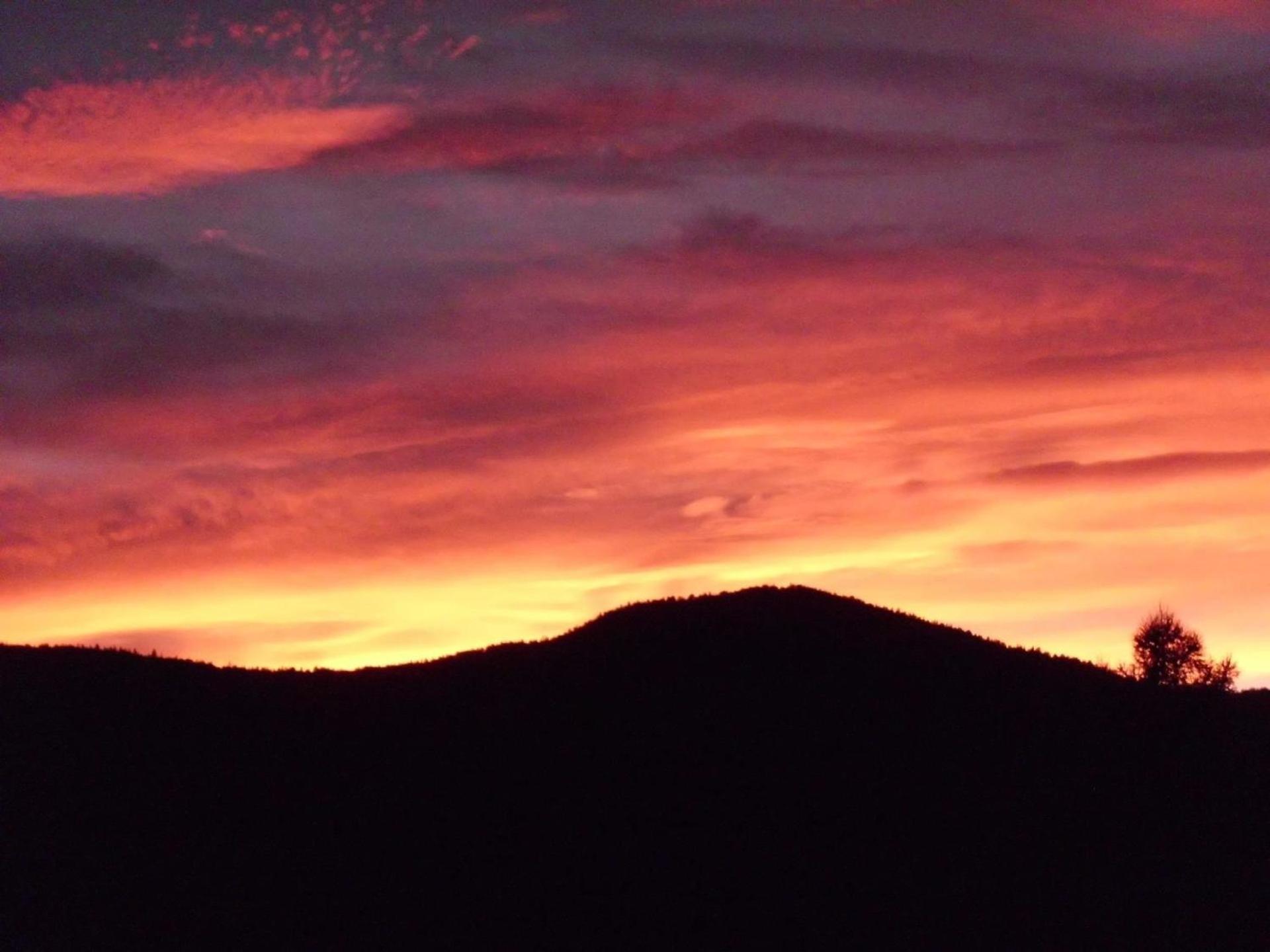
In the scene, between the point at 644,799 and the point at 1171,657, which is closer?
the point at 644,799

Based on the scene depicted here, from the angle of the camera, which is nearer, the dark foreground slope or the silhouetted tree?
the dark foreground slope

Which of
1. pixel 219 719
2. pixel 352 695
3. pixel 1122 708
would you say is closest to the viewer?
pixel 219 719

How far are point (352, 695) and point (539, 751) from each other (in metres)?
6.27

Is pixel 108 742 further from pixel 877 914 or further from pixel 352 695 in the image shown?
pixel 877 914

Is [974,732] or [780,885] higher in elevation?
[974,732]

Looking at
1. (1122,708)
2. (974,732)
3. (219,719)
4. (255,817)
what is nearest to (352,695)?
Result: (219,719)

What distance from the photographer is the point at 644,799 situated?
127 feet

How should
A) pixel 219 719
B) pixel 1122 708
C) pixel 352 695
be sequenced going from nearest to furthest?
pixel 219 719 → pixel 352 695 → pixel 1122 708

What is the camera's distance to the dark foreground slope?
33469 millimetres

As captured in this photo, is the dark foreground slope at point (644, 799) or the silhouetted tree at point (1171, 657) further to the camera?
the silhouetted tree at point (1171, 657)

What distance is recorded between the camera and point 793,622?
47.1 meters

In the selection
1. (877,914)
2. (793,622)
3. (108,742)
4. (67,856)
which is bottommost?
(877,914)

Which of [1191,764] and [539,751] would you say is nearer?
[539,751]

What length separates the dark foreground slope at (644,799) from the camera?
33.5 meters
